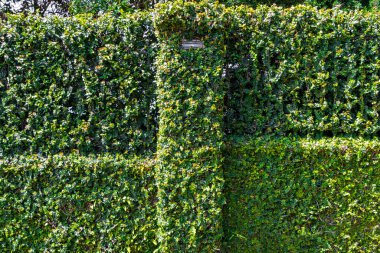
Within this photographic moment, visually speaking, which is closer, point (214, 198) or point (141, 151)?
point (214, 198)

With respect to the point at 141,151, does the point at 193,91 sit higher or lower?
higher

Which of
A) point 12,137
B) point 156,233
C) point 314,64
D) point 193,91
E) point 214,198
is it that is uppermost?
point 314,64

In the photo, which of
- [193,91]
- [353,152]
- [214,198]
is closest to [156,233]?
[214,198]

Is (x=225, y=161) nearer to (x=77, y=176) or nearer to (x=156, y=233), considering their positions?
(x=156, y=233)

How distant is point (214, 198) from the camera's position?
138 inches

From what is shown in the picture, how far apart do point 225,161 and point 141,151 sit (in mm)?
1025

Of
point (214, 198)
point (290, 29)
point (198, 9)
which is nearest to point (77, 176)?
point (214, 198)

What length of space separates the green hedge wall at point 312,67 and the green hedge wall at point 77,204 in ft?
5.43

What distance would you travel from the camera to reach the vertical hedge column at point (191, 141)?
11.5 ft

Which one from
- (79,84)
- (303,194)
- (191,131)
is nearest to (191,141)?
(191,131)

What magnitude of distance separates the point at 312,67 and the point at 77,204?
3218 millimetres

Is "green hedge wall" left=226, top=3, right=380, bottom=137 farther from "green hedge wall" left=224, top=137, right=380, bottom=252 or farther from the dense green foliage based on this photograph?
the dense green foliage

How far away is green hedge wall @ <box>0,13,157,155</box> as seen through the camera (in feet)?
12.6

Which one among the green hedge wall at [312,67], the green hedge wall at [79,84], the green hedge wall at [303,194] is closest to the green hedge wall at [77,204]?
the green hedge wall at [79,84]
